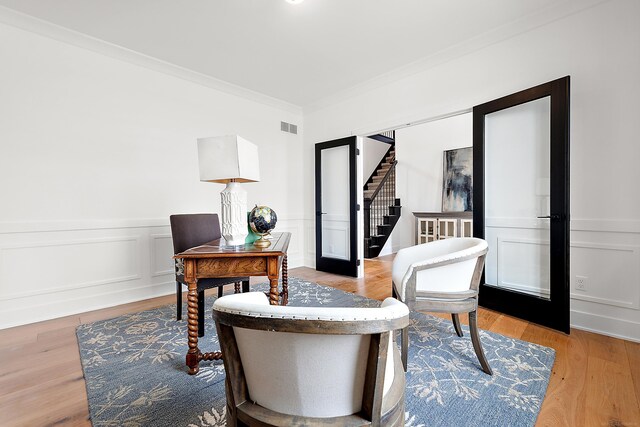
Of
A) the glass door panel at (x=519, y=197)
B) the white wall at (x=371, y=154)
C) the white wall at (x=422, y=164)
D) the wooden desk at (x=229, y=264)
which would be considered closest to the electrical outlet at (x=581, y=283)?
the glass door panel at (x=519, y=197)

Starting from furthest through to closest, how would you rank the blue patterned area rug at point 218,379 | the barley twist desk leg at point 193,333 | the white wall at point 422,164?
the white wall at point 422,164 < the barley twist desk leg at point 193,333 < the blue patterned area rug at point 218,379

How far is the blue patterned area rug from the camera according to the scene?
141 cm

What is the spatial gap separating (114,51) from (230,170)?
8.09 feet

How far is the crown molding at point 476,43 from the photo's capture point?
2.43m

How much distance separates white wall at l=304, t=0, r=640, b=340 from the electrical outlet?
0.11ft

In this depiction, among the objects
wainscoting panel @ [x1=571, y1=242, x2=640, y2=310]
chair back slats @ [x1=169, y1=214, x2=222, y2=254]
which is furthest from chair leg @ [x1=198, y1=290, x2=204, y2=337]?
wainscoting panel @ [x1=571, y1=242, x2=640, y2=310]

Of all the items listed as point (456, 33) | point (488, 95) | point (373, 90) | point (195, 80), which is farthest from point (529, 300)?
point (195, 80)

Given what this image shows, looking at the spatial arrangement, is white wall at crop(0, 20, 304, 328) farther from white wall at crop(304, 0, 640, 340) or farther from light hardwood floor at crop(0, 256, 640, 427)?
white wall at crop(304, 0, 640, 340)

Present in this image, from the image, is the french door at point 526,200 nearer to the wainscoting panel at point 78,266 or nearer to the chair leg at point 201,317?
the chair leg at point 201,317

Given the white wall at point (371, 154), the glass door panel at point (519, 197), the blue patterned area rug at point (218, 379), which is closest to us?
the blue patterned area rug at point (218, 379)

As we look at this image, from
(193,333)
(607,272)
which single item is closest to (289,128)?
(193,333)

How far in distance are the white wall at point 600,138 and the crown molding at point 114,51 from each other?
3293 millimetres

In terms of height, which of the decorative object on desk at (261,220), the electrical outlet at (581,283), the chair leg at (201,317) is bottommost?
the chair leg at (201,317)

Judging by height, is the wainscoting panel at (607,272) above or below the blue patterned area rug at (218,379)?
above
